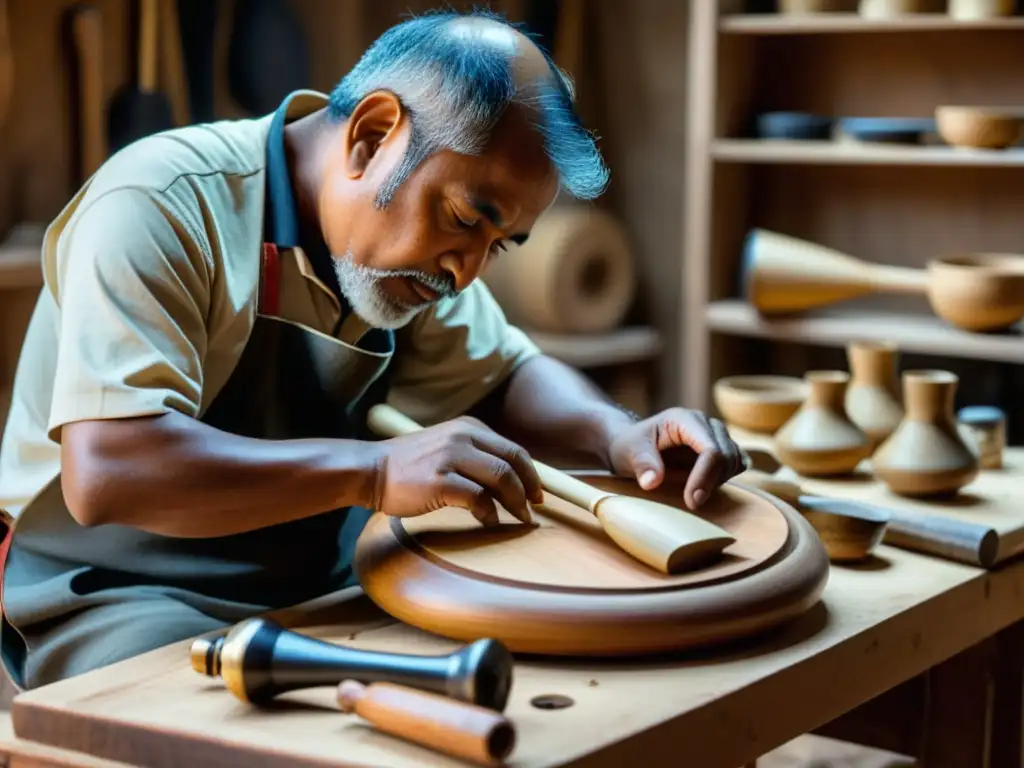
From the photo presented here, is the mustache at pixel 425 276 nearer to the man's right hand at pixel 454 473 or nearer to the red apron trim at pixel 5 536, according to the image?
the man's right hand at pixel 454 473

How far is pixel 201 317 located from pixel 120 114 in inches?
69.4

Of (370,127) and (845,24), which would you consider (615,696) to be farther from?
(845,24)

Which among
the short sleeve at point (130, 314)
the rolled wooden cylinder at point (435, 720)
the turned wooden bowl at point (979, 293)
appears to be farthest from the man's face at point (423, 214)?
the turned wooden bowl at point (979, 293)

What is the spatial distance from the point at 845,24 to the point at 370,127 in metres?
1.98

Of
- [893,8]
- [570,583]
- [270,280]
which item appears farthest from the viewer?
[893,8]

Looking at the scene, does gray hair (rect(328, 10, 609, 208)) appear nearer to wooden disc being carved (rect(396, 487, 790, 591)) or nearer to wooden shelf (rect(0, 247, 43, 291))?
wooden disc being carved (rect(396, 487, 790, 591))

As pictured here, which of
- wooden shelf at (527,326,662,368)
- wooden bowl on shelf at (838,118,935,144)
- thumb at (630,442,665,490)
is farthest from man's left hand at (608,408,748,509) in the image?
wooden shelf at (527,326,662,368)

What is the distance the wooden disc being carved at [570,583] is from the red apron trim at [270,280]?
32cm

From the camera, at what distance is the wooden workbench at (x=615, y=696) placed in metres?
1.17

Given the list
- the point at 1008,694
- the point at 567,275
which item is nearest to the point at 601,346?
the point at 567,275

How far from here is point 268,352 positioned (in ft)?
5.78

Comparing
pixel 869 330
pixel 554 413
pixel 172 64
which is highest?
pixel 172 64

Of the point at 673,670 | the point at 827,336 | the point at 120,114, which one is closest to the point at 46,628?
the point at 673,670

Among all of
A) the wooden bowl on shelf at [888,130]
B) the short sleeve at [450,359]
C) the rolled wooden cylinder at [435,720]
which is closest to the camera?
the rolled wooden cylinder at [435,720]
